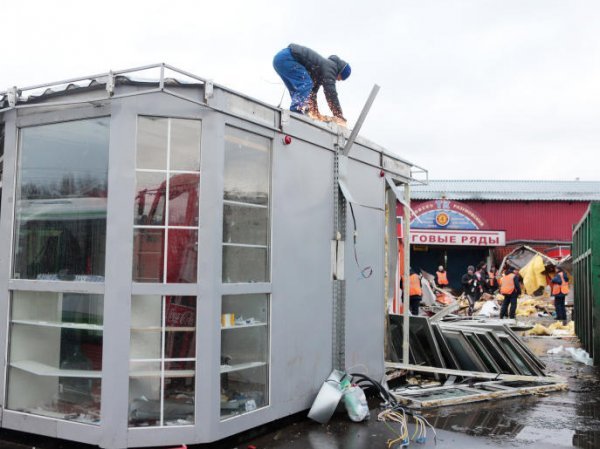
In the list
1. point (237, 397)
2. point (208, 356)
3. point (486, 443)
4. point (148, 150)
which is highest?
point (148, 150)

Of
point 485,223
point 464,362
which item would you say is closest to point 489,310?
point 485,223

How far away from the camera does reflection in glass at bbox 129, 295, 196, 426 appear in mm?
5301

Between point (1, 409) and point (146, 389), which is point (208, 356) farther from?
point (1, 409)

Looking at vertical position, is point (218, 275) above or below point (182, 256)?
below

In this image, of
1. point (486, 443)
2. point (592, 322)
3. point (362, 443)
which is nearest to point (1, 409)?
point (362, 443)

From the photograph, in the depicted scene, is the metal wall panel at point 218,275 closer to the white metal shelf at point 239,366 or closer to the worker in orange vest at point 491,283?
the white metal shelf at point 239,366

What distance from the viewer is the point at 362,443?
19.2 ft

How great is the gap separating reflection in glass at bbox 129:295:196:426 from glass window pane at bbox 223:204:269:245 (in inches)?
30.1

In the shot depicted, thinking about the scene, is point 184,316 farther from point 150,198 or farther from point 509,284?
point 509,284

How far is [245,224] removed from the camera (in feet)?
19.5

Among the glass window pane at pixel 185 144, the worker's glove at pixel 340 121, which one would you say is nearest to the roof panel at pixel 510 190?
the worker's glove at pixel 340 121

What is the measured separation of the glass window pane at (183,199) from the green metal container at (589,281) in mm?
7771

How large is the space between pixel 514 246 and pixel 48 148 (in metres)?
26.5

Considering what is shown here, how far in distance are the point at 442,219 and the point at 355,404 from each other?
22557mm
